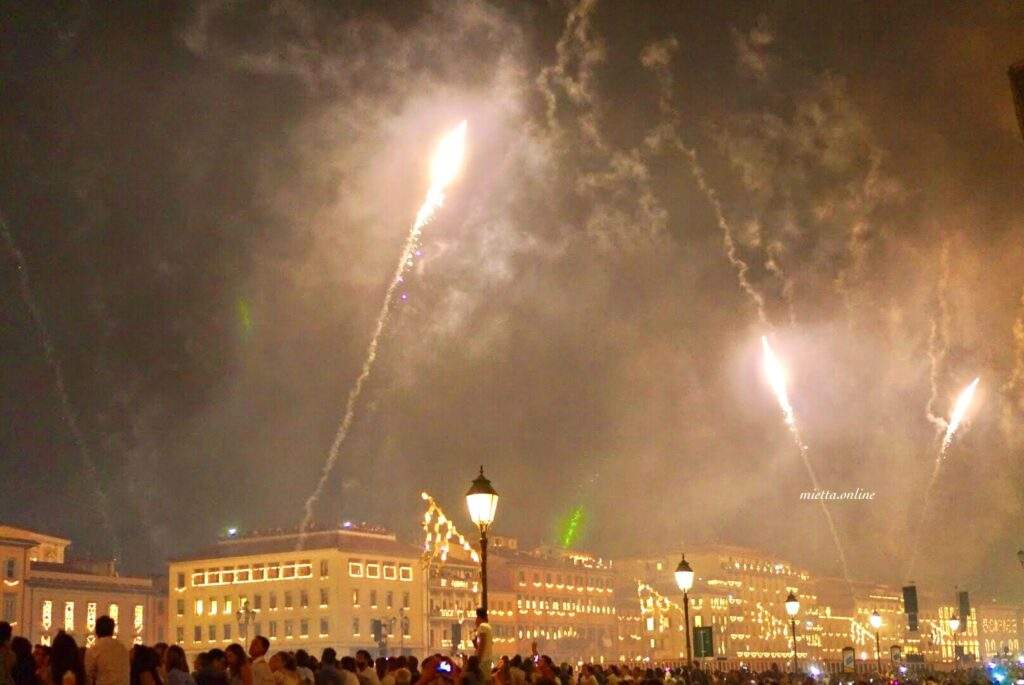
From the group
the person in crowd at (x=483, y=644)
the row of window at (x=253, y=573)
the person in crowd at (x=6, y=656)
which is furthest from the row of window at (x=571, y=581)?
the person in crowd at (x=6, y=656)

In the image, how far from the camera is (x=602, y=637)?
470ft

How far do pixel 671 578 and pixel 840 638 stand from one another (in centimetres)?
3941

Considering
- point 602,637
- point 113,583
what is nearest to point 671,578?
point 602,637

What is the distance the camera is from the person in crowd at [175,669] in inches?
498

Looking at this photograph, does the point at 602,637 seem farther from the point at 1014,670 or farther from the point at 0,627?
the point at 0,627

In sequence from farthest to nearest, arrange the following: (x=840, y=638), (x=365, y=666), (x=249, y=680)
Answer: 1. (x=840, y=638)
2. (x=365, y=666)
3. (x=249, y=680)

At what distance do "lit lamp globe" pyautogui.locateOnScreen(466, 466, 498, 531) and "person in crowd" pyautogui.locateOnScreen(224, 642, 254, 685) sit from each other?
5618mm

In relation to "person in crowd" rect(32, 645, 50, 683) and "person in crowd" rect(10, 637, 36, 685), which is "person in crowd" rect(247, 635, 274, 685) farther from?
"person in crowd" rect(10, 637, 36, 685)

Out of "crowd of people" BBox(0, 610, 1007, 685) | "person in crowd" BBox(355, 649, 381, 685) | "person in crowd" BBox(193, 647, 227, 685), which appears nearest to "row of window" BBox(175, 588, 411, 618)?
"crowd of people" BBox(0, 610, 1007, 685)

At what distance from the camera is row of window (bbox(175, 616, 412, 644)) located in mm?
105875

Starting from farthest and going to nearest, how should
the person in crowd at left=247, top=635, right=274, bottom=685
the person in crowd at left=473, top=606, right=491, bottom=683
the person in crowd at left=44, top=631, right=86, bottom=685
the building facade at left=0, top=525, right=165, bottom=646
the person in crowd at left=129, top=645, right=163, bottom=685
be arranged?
the building facade at left=0, top=525, right=165, bottom=646 → the person in crowd at left=473, top=606, right=491, bottom=683 → the person in crowd at left=247, top=635, right=274, bottom=685 → the person in crowd at left=129, top=645, right=163, bottom=685 → the person in crowd at left=44, top=631, right=86, bottom=685

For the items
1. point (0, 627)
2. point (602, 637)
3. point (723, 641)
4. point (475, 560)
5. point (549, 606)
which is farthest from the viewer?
point (723, 641)

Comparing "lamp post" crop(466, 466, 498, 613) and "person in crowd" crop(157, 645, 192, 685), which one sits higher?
"lamp post" crop(466, 466, 498, 613)

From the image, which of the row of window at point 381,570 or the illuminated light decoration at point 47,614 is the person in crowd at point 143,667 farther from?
the row of window at point 381,570
